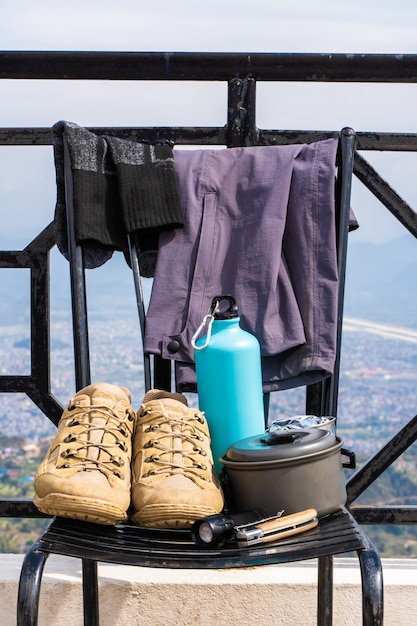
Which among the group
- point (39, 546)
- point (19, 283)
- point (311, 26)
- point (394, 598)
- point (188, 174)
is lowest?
point (394, 598)

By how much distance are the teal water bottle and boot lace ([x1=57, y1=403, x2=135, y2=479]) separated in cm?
17

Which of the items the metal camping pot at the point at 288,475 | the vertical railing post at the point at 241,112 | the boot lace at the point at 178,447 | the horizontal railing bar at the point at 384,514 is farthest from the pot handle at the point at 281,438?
the vertical railing post at the point at 241,112

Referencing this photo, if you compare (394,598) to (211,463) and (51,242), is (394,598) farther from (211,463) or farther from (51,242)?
(51,242)

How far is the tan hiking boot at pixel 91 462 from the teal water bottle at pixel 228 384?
6.3 inches

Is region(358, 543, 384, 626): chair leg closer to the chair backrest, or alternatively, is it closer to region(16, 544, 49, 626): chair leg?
region(16, 544, 49, 626): chair leg

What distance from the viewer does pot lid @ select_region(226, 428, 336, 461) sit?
1.32m

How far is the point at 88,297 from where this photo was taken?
178cm

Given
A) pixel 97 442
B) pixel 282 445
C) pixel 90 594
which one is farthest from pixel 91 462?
pixel 90 594

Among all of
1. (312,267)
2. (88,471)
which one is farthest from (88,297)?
(88,471)

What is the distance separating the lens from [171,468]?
1328 millimetres

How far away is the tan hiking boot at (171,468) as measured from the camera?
1.26 meters

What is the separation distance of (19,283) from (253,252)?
25.4 inches

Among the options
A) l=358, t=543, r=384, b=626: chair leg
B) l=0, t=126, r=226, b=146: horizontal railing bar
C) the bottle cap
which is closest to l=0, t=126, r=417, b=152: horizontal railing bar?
l=0, t=126, r=226, b=146: horizontal railing bar

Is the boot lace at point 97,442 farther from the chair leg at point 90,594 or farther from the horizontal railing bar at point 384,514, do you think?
the horizontal railing bar at point 384,514
